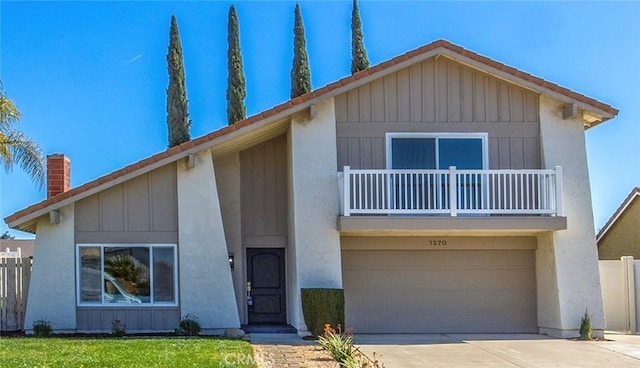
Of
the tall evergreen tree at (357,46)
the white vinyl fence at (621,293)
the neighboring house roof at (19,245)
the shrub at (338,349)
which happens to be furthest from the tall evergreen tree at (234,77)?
the neighboring house roof at (19,245)

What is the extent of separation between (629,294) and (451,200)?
5.49 metres

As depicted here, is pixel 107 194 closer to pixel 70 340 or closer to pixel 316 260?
pixel 70 340

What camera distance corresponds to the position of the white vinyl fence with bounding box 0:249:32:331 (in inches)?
679

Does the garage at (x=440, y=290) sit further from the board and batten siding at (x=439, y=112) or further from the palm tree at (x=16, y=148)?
the palm tree at (x=16, y=148)

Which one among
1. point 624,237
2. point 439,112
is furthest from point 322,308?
point 624,237

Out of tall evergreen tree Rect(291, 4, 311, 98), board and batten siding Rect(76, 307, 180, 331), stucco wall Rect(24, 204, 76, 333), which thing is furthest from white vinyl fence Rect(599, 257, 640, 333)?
tall evergreen tree Rect(291, 4, 311, 98)

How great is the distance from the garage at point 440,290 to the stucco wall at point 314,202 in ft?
3.68

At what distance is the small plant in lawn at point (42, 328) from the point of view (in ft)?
52.9

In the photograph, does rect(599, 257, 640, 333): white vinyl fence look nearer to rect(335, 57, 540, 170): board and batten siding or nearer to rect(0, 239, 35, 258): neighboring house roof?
rect(335, 57, 540, 170): board and batten siding

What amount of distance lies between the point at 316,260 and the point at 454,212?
3.19 m

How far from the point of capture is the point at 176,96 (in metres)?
28.8

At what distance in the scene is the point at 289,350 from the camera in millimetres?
14109

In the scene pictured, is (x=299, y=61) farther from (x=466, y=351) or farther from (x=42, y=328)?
(x=466, y=351)

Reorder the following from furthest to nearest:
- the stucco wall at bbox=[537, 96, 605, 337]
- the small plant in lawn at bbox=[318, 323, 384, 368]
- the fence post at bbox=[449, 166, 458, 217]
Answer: the stucco wall at bbox=[537, 96, 605, 337] < the fence post at bbox=[449, 166, 458, 217] < the small plant in lawn at bbox=[318, 323, 384, 368]
